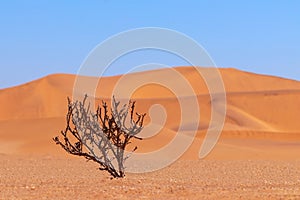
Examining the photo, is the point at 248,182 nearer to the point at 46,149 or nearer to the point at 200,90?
the point at 46,149

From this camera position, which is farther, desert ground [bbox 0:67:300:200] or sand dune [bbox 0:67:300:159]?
sand dune [bbox 0:67:300:159]

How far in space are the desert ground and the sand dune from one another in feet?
0.38

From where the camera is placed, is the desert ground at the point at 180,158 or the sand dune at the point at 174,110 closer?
the desert ground at the point at 180,158

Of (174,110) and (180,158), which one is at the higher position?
(174,110)

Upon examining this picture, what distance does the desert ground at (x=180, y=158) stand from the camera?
16938 millimetres

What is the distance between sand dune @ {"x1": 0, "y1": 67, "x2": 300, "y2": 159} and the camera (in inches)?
1787

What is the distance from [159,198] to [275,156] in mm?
25676

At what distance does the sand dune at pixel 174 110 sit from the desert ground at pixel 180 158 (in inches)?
4.5

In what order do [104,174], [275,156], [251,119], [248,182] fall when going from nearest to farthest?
[248,182] → [104,174] → [275,156] → [251,119]

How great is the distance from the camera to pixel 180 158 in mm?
35438

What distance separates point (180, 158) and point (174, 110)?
46671 millimetres

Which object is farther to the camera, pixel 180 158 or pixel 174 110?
pixel 174 110

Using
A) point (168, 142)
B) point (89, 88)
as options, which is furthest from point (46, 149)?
point (89, 88)

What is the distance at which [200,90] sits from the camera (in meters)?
112
